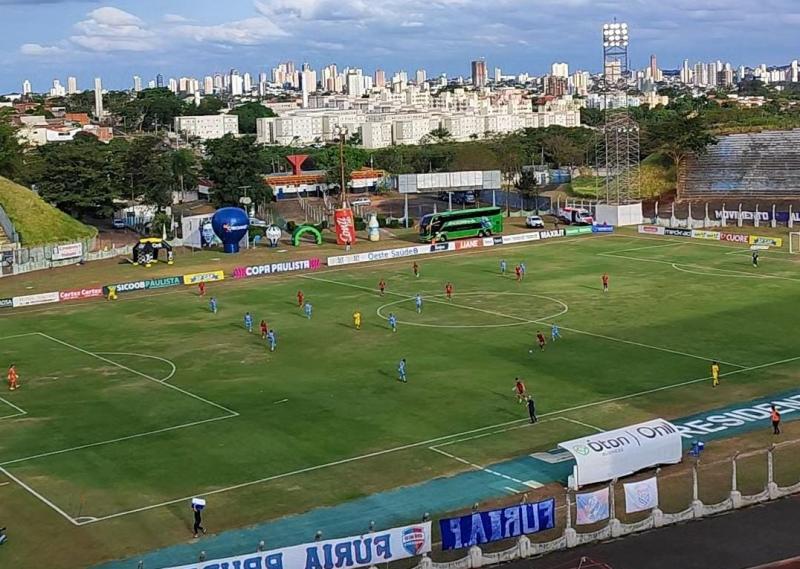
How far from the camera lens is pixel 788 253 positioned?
90.2 m

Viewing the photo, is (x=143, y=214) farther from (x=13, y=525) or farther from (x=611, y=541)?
(x=611, y=541)

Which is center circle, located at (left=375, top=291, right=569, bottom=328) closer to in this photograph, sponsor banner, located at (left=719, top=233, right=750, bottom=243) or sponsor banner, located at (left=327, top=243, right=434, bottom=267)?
sponsor banner, located at (left=327, top=243, right=434, bottom=267)

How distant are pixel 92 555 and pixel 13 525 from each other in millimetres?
4330

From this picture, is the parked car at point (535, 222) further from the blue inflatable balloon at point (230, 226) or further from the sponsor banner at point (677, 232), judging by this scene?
the blue inflatable balloon at point (230, 226)

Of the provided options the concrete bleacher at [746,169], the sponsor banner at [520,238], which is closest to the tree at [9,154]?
the sponsor banner at [520,238]

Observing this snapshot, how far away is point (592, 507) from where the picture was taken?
31031mm

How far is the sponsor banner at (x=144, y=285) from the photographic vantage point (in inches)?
3165

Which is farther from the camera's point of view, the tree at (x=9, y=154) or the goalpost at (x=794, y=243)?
the tree at (x=9, y=154)

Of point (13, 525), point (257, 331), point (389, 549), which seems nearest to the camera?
point (389, 549)

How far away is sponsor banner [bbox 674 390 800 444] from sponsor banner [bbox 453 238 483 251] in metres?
56.9

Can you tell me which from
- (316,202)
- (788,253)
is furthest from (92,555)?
(316,202)

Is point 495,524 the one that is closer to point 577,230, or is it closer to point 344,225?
point 344,225

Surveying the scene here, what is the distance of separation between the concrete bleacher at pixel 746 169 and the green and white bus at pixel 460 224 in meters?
35.7

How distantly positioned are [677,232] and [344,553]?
3295 inches
